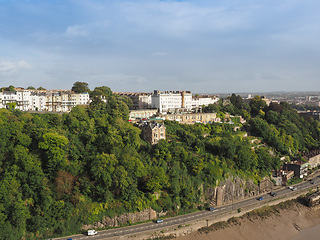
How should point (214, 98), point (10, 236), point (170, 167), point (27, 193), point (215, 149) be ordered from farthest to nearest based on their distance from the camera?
1. point (214, 98)
2. point (215, 149)
3. point (170, 167)
4. point (27, 193)
5. point (10, 236)

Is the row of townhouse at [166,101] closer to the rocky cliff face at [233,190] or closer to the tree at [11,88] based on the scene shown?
the tree at [11,88]

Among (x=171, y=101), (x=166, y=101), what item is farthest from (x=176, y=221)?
(x=171, y=101)

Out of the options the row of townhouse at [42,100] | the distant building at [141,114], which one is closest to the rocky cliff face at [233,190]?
the distant building at [141,114]

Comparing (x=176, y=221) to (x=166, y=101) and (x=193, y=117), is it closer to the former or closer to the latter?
(x=193, y=117)

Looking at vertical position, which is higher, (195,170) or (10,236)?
(195,170)

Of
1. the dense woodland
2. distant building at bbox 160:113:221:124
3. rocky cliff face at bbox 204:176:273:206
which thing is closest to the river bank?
rocky cliff face at bbox 204:176:273:206

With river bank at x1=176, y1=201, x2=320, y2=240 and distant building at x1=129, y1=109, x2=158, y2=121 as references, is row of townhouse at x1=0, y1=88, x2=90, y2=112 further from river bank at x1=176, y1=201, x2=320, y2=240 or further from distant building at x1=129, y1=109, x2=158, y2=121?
river bank at x1=176, y1=201, x2=320, y2=240

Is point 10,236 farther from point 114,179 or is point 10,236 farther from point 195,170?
point 195,170

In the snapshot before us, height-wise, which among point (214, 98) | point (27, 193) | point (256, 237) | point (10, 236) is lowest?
point (256, 237)

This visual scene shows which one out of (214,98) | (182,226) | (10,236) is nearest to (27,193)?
(10,236)
